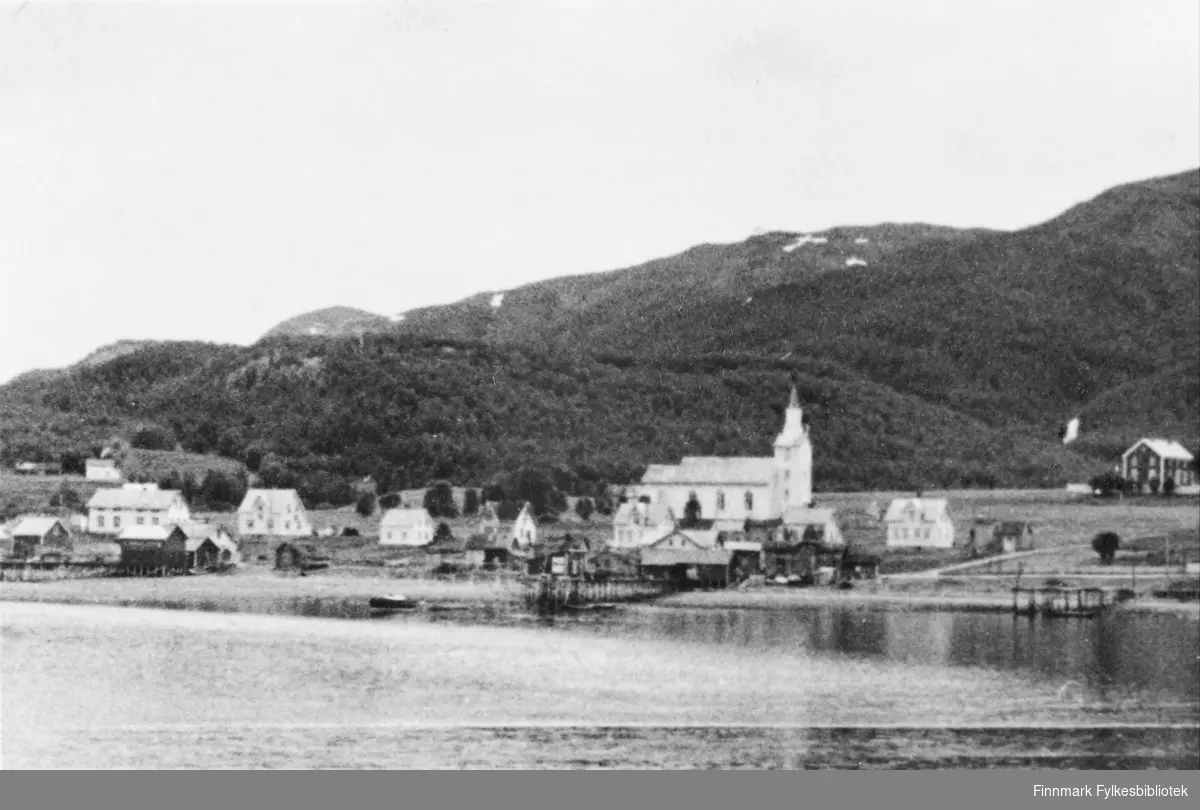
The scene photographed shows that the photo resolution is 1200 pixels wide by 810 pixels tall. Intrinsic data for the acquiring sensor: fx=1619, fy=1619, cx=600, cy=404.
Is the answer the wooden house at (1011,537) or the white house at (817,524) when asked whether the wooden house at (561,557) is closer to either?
the white house at (817,524)

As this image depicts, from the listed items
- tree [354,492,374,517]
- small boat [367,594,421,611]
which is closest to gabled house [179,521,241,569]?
small boat [367,594,421,611]

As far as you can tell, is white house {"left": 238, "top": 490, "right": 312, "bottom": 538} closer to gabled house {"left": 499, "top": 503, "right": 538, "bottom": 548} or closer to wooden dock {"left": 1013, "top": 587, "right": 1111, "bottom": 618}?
gabled house {"left": 499, "top": 503, "right": 538, "bottom": 548}

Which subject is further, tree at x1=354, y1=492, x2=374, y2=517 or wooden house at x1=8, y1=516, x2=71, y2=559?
wooden house at x1=8, y1=516, x2=71, y2=559

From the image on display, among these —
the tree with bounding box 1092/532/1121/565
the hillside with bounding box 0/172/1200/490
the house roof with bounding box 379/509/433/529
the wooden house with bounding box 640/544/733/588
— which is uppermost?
the hillside with bounding box 0/172/1200/490

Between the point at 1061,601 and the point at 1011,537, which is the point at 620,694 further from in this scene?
the point at 1061,601

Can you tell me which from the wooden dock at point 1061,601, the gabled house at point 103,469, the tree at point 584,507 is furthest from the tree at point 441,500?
the wooden dock at point 1061,601
